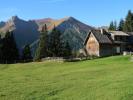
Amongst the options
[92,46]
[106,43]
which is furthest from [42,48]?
[106,43]

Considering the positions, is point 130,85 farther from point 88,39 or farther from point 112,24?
point 112,24

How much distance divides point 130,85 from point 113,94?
3604 millimetres

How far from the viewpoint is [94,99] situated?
26062mm

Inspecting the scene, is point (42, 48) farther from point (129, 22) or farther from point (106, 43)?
point (129, 22)

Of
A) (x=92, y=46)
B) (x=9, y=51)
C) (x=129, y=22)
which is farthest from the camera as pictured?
(x=129, y=22)

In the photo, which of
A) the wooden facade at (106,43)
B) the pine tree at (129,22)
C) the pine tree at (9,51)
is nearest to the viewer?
the wooden facade at (106,43)

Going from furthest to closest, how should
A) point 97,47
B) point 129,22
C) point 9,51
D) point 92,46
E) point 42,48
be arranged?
point 129,22 < point 42,48 < point 9,51 < point 92,46 < point 97,47

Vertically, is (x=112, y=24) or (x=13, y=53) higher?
(x=112, y=24)

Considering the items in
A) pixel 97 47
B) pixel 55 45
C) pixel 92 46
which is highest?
pixel 55 45

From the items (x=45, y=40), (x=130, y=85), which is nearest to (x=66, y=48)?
(x=45, y=40)

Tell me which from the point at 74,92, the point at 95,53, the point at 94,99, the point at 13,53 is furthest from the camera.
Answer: the point at 13,53

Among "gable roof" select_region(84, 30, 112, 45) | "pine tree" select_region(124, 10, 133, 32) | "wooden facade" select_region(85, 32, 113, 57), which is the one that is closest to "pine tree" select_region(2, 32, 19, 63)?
"wooden facade" select_region(85, 32, 113, 57)

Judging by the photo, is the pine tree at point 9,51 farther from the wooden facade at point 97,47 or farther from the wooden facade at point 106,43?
the wooden facade at point 97,47

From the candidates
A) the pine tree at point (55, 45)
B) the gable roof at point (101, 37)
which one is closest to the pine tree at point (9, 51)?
the pine tree at point (55, 45)
